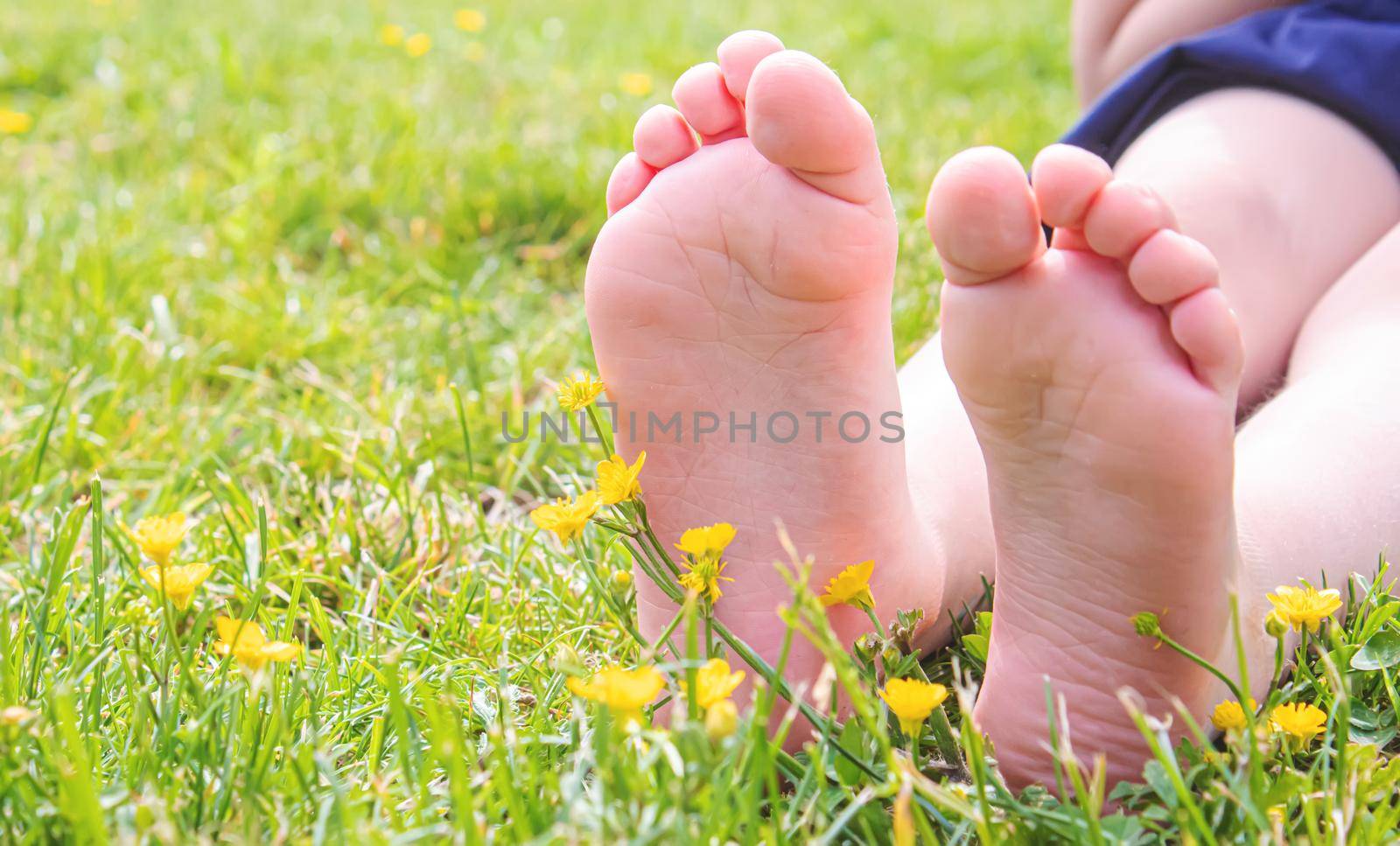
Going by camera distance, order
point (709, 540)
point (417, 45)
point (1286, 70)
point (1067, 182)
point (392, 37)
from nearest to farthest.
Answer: point (1067, 182)
point (709, 540)
point (1286, 70)
point (417, 45)
point (392, 37)

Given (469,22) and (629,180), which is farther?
(469,22)

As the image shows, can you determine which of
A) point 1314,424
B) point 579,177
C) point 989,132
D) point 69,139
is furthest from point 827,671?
point 69,139

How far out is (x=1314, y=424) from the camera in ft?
3.14

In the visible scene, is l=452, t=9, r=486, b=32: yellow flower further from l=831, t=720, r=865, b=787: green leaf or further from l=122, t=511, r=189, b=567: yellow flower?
l=831, t=720, r=865, b=787: green leaf

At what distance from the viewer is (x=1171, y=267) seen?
0.68 metres

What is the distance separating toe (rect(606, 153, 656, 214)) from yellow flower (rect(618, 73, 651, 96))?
173 cm

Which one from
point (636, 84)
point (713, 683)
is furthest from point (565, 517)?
point (636, 84)

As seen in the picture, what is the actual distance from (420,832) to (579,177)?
60.9 inches

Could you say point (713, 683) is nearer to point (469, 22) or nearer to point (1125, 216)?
point (1125, 216)

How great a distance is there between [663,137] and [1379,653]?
644 millimetres

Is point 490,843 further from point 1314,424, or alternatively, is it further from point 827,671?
point 1314,424

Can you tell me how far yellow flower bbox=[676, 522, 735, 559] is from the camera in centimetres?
78

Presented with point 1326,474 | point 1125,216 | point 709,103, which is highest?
point 709,103

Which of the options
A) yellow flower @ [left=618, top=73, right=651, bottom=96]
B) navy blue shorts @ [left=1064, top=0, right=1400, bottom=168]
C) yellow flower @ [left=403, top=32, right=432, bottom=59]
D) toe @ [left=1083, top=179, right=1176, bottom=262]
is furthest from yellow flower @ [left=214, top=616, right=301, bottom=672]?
yellow flower @ [left=403, top=32, right=432, bottom=59]
